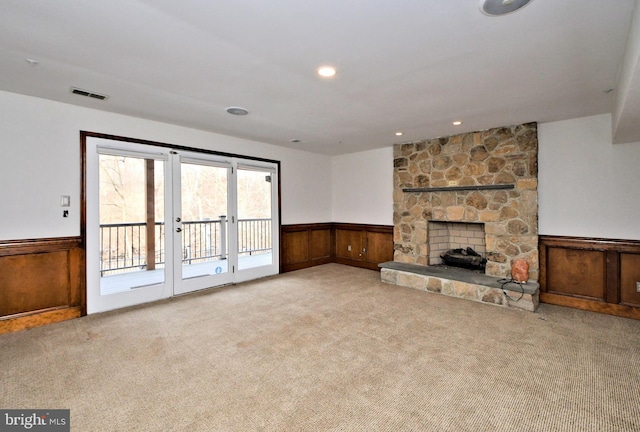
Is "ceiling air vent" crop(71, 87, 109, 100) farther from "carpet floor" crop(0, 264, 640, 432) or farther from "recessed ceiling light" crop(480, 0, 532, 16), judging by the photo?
"recessed ceiling light" crop(480, 0, 532, 16)

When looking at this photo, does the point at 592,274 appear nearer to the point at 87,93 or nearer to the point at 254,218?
the point at 254,218

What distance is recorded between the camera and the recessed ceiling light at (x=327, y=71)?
2.55m

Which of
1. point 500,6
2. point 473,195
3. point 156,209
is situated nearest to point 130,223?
point 156,209

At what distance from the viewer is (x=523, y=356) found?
2664 mm

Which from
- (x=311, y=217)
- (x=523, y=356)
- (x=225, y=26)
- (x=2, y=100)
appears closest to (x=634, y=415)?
(x=523, y=356)

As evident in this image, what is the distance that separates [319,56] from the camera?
236 cm

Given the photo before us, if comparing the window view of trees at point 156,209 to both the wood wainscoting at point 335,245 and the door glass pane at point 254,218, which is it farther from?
the wood wainscoting at point 335,245

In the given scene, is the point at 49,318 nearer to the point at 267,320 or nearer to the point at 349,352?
the point at 267,320

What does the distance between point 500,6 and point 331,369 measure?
2.76 metres

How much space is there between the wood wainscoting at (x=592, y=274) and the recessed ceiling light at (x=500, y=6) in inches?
137

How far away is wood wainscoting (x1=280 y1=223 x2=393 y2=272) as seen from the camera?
602 centimetres

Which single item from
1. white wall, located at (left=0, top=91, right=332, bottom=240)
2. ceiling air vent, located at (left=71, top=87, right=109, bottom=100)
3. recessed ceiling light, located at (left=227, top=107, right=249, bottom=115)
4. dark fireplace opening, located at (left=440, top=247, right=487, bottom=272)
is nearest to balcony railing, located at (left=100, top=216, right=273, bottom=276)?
white wall, located at (left=0, top=91, right=332, bottom=240)

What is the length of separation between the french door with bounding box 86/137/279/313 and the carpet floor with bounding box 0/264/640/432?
0.59 metres

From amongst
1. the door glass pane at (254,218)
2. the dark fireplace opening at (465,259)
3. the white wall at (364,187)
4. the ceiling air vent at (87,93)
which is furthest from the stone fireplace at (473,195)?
the ceiling air vent at (87,93)
